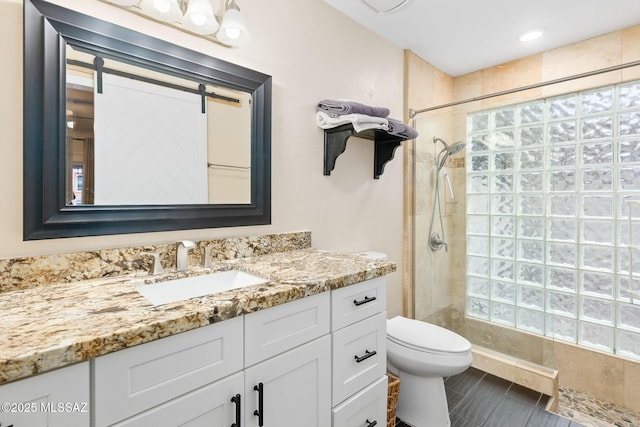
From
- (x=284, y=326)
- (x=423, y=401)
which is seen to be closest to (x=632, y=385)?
(x=423, y=401)

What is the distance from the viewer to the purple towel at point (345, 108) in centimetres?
167

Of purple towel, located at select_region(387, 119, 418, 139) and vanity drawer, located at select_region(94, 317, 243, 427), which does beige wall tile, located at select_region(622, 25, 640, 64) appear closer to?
purple towel, located at select_region(387, 119, 418, 139)

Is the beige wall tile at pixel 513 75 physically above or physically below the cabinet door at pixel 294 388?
above

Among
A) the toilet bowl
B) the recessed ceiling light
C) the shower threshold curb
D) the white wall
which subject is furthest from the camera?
the recessed ceiling light

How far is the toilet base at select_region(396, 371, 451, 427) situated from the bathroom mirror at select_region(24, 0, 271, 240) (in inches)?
46.9

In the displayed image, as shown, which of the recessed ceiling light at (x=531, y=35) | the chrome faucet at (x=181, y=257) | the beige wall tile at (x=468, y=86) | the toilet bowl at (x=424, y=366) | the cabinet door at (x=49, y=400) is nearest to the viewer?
the cabinet door at (x=49, y=400)

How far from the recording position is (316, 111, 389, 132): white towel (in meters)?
1.62

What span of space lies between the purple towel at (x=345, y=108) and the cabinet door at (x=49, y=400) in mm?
1448

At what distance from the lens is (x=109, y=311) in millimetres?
780

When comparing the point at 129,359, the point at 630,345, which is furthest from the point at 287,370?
the point at 630,345

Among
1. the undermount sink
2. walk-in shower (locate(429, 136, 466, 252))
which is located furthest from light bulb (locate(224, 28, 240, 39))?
walk-in shower (locate(429, 136, 466, 252))

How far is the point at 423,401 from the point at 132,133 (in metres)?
1.87

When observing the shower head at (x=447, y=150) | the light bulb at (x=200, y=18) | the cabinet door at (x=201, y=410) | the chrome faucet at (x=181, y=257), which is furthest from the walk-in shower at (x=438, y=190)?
the cabinet door at (x=201, y=410)

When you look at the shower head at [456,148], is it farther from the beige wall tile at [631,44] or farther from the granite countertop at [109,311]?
the granite countertop at [109,311]
